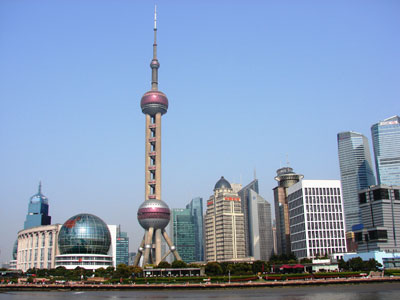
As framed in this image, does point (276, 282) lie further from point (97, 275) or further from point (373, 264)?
point (97, 275)

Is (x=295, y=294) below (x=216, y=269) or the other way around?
below

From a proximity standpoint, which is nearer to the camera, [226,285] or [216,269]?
[226,285]

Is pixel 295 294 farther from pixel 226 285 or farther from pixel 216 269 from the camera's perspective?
pixel 216 269

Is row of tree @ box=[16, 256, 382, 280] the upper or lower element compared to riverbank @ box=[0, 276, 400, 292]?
upper

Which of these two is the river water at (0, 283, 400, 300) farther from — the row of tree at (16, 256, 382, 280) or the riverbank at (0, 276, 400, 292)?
the row of tree at (16, 256, 382, 280)

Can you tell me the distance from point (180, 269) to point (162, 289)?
49745mm

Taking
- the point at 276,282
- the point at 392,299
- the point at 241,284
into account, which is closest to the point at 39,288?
the point at 241,284

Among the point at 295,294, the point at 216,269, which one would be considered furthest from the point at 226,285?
the point at 216,269

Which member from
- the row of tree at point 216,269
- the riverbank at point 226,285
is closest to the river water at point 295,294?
the riverbank at point 226,285

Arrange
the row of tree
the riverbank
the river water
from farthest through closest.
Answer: the row of tree, the riverbank, the river water

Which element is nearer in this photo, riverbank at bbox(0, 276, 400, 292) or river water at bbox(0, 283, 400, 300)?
river water at bbox(0, 283, 400, 300)

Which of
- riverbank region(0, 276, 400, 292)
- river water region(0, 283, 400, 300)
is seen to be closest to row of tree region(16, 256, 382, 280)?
riverbank region(0, 276, 400, 292)

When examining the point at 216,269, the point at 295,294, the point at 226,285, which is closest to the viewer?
the point at 295,294

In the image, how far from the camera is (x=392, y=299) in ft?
239
